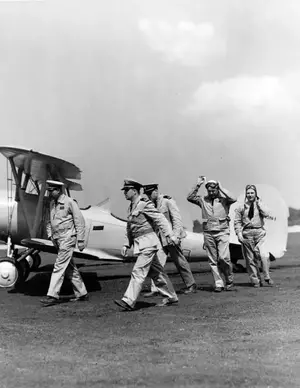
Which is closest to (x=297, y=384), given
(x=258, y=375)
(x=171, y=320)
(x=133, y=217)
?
(x=258, y=375)

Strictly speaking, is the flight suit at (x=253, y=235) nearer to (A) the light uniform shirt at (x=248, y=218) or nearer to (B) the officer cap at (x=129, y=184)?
(A) the light uniform shirt at (x=248, y=218)

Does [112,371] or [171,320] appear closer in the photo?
[112,371]

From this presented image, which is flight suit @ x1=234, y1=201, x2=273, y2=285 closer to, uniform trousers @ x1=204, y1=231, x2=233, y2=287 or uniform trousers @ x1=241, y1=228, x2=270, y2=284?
uniform trousers @ x1=241, y1=228, x2=270, y2=284

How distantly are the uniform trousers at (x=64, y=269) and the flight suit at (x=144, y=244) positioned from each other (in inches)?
Result: 39.8

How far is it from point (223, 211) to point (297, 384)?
203 inches

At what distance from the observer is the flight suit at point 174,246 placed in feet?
25.8

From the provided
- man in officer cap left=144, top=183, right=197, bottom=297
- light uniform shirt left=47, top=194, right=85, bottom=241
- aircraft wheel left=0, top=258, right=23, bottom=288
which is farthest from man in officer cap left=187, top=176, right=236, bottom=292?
aircraft wheel left=0, top=258, right=23, bottom=288

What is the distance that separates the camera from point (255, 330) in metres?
4.96

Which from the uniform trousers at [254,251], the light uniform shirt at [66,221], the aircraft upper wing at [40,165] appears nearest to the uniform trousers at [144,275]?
the light uniform shirt at [66,221]

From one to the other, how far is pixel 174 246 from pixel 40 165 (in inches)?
136

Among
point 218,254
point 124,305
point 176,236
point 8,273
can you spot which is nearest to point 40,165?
point 8,273

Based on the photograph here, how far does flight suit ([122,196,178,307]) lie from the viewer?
632 cm

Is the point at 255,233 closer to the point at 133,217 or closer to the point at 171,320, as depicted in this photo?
the point at 133,217

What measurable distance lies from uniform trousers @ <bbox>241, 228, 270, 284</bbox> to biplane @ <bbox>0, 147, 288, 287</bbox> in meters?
2.42
